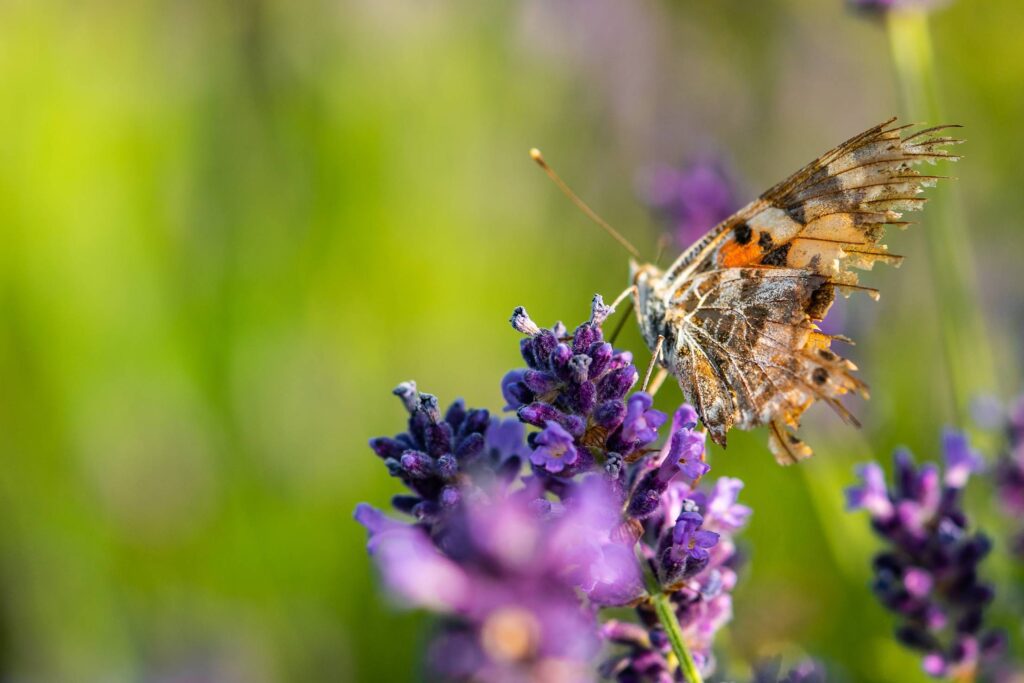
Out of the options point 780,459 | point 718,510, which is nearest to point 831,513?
point 780,459

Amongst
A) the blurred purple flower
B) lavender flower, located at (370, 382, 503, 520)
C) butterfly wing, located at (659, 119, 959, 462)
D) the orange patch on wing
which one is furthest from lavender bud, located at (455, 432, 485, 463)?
the blurred purple flower

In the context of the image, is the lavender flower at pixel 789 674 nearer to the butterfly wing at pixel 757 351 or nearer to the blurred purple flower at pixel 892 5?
the butterfly wing at pixel 757 351

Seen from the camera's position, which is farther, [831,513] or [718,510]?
[831,513]

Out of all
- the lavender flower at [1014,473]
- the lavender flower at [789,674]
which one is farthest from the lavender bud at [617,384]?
the lavender flower at [1014,473]

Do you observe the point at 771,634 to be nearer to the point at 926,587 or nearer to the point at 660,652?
the point at 926,587

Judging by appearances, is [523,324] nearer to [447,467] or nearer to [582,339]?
[582,339]

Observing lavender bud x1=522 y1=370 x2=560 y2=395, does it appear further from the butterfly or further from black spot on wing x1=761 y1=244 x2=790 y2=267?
black spot on wing x1=761 y1=244 x2=790 y2=267

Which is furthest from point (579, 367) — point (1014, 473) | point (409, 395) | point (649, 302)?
point (1014, 473)
